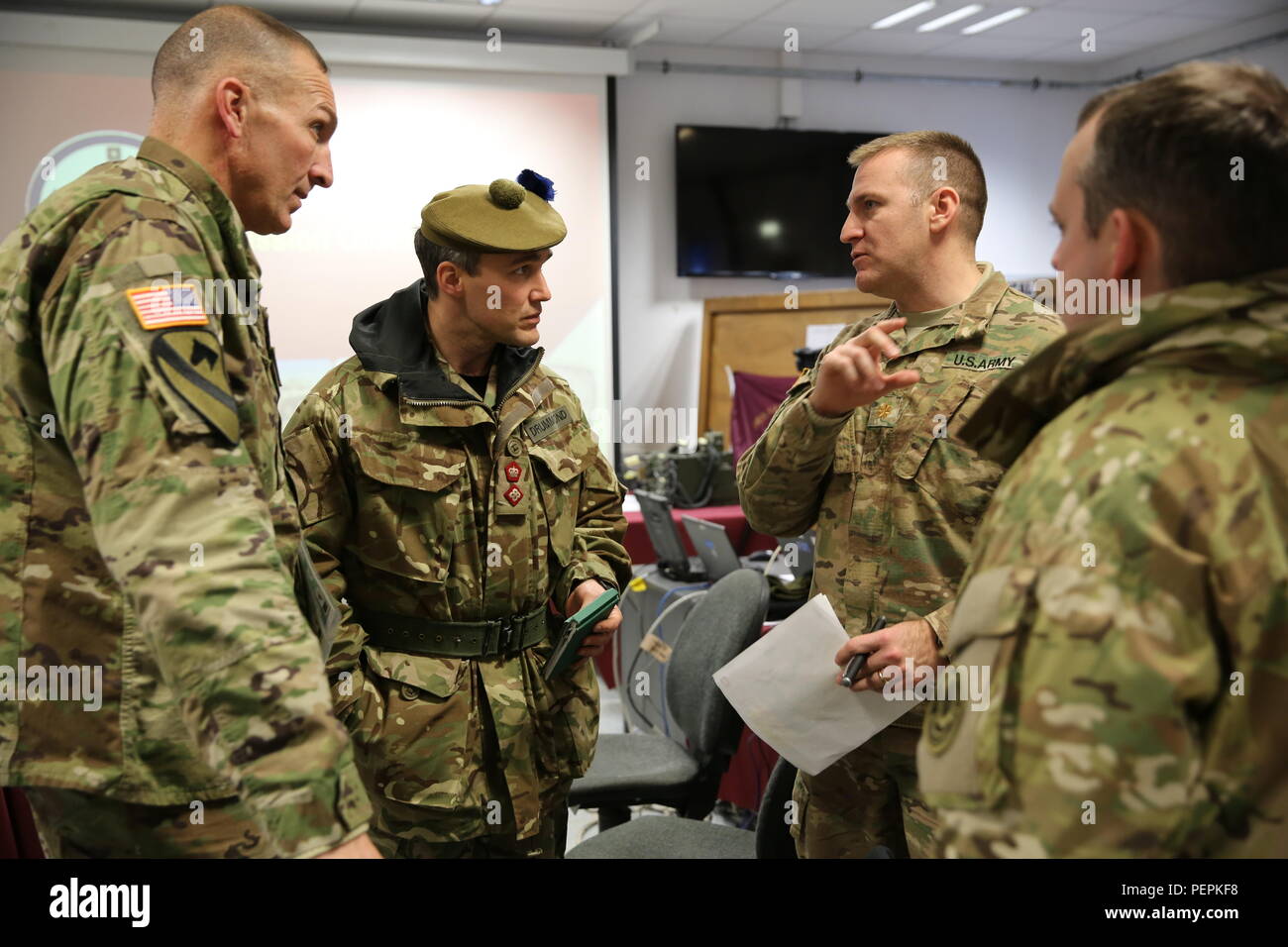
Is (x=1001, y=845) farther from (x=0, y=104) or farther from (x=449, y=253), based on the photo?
(x=0, y=104)

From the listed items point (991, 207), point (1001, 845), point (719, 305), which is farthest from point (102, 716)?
point (991, 207)

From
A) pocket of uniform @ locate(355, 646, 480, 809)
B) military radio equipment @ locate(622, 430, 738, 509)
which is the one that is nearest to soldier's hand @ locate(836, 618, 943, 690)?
pocket of uniform @ locate(355, 646, 480, 809)

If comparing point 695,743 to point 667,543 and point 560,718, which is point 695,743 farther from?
point 667,543

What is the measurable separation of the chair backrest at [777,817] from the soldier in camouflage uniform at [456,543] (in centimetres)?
34

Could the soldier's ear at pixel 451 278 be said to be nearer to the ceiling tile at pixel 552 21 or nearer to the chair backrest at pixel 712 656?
the chair backrest at pixel 712 656

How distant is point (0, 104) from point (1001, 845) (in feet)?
20.0

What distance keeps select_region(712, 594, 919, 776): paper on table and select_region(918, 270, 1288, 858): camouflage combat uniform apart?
821 mm

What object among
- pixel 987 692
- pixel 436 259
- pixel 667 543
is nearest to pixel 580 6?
pixel 667 543

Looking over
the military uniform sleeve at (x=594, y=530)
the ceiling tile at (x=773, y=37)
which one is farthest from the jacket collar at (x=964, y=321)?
the ceiling tile at (x=773, y=37)

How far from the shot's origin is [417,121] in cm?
603

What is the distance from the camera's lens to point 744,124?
7.05 meters

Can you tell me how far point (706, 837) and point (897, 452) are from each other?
91cm

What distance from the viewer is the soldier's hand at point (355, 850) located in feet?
2.95

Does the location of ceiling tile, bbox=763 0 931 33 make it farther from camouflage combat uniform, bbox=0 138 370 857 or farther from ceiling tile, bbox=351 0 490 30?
camouflage combat uniform, bbox=0 138 370 857
